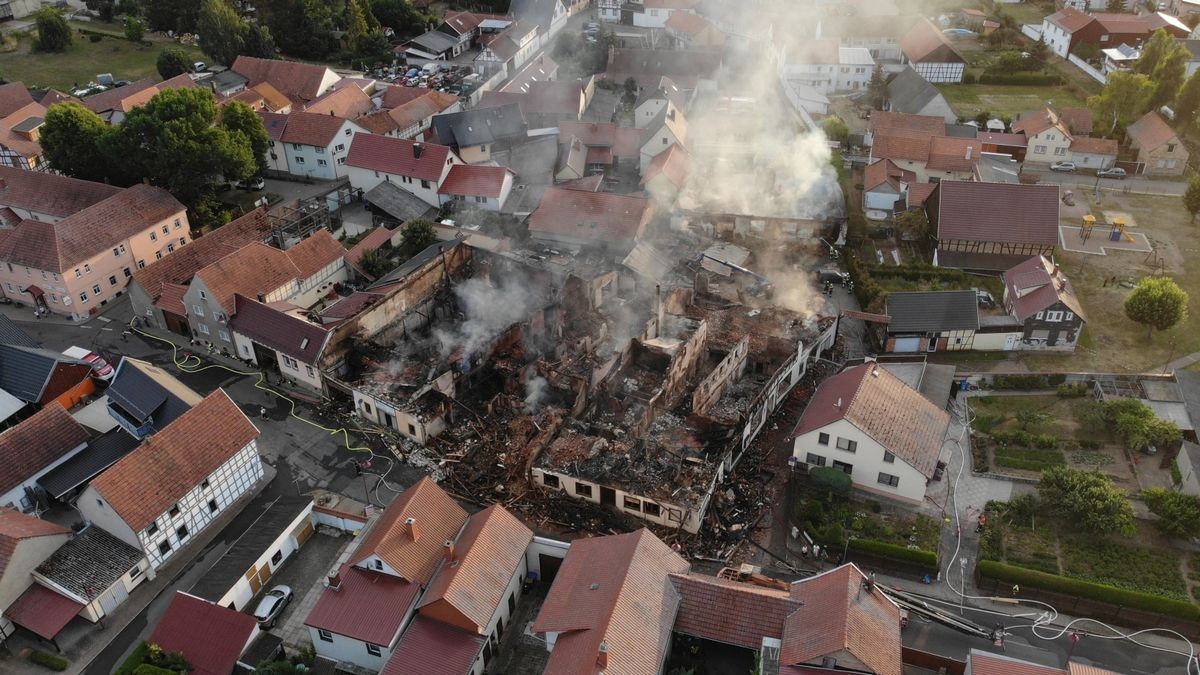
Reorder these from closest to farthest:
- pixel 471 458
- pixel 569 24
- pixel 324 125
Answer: pixel 471 458, pixel 324 125, pixel 569 24

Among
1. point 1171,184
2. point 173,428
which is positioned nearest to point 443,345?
point 173,428

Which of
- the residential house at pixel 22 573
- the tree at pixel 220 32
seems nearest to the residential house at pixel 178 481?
the residential house at pixel 22 573

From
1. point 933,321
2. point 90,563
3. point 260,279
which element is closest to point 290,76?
point 260,279

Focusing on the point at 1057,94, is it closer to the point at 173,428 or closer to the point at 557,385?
the point at 557,385

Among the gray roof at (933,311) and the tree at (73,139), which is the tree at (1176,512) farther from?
the tree at (73,139)

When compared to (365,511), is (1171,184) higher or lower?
lower

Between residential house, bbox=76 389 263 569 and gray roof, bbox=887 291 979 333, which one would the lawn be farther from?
gray roof, bbox=887 291 979 333

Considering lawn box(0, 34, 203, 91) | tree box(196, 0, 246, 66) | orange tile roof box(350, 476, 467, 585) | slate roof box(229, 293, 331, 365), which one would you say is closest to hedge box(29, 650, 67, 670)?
orange tile roof box(350, 476, 467, 585)
